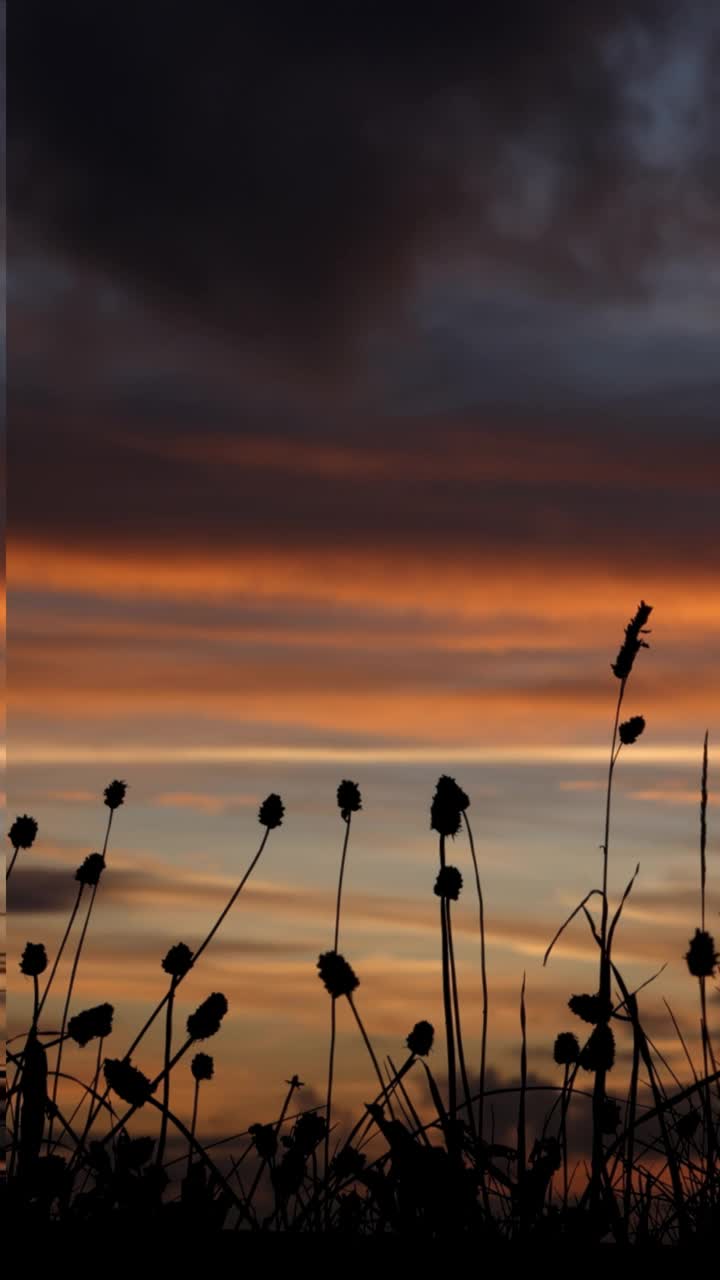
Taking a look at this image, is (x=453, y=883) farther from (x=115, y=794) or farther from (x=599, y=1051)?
(x=115, y=794)

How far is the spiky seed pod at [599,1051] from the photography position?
161 inches

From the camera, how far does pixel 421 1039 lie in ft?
15.0

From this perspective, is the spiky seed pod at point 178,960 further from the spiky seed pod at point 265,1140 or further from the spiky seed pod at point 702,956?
the spiky seed pod at point 702,956

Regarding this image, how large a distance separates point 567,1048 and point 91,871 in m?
1.96

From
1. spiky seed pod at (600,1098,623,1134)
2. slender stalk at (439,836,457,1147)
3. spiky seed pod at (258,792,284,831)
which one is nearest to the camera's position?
slender stalk at (439,836,457,1147)

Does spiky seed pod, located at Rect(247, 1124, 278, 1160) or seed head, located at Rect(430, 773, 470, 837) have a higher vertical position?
seed head, located at Rect(430, 773, 470, 837)

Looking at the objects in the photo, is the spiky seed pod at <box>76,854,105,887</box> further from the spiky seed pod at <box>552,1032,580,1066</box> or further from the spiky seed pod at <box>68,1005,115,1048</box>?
the spiky seed pod at <box>552,1032,580,1066</box>

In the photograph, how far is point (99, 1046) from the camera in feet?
16.5

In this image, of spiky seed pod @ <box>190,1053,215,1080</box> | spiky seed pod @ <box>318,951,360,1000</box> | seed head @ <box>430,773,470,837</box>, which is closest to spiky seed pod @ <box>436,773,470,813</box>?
seed head @ <box>430,773,470,837</box>

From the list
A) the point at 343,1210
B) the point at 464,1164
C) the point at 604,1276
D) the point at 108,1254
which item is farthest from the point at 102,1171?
the point at 604,1276

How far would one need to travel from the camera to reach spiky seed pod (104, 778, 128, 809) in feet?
19.9

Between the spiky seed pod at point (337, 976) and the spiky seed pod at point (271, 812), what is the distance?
1.24 meters

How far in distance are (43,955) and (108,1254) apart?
1.72m

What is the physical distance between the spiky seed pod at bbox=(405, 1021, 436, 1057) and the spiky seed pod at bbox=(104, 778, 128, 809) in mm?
1838
